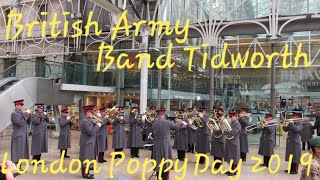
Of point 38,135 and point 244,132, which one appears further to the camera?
point 244,132

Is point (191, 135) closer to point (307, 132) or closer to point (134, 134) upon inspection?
point (134, 134)

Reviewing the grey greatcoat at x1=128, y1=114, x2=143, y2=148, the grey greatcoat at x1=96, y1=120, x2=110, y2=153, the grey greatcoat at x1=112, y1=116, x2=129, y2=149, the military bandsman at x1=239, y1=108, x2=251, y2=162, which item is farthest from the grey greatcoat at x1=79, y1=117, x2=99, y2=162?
the military bandsman at x1=239, y1=108, x2=251, y2=162

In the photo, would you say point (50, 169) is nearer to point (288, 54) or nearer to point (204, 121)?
point (204, 121)

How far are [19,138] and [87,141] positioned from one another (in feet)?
6.70

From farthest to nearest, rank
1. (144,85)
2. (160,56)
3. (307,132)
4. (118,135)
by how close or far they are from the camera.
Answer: (160,56), (144,85), (307,132), (118,135)

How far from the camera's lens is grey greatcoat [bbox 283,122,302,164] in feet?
30.3

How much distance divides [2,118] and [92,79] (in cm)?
583

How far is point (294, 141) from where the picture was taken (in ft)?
30.6

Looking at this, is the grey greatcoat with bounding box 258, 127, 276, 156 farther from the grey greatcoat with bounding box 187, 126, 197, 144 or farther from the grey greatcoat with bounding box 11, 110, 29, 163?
the grey greatcoat with bounding box 11, 110, 29, 163

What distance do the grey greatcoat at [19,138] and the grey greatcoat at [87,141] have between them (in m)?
1.82

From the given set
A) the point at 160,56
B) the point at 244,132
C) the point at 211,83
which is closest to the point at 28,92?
the point at 160,56

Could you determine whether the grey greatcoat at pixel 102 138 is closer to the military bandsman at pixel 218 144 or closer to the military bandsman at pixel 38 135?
the military bandsman at pixel 38 135

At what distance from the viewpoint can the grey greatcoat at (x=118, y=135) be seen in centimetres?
1136

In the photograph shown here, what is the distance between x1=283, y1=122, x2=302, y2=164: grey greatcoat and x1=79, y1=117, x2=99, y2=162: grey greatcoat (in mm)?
5291
